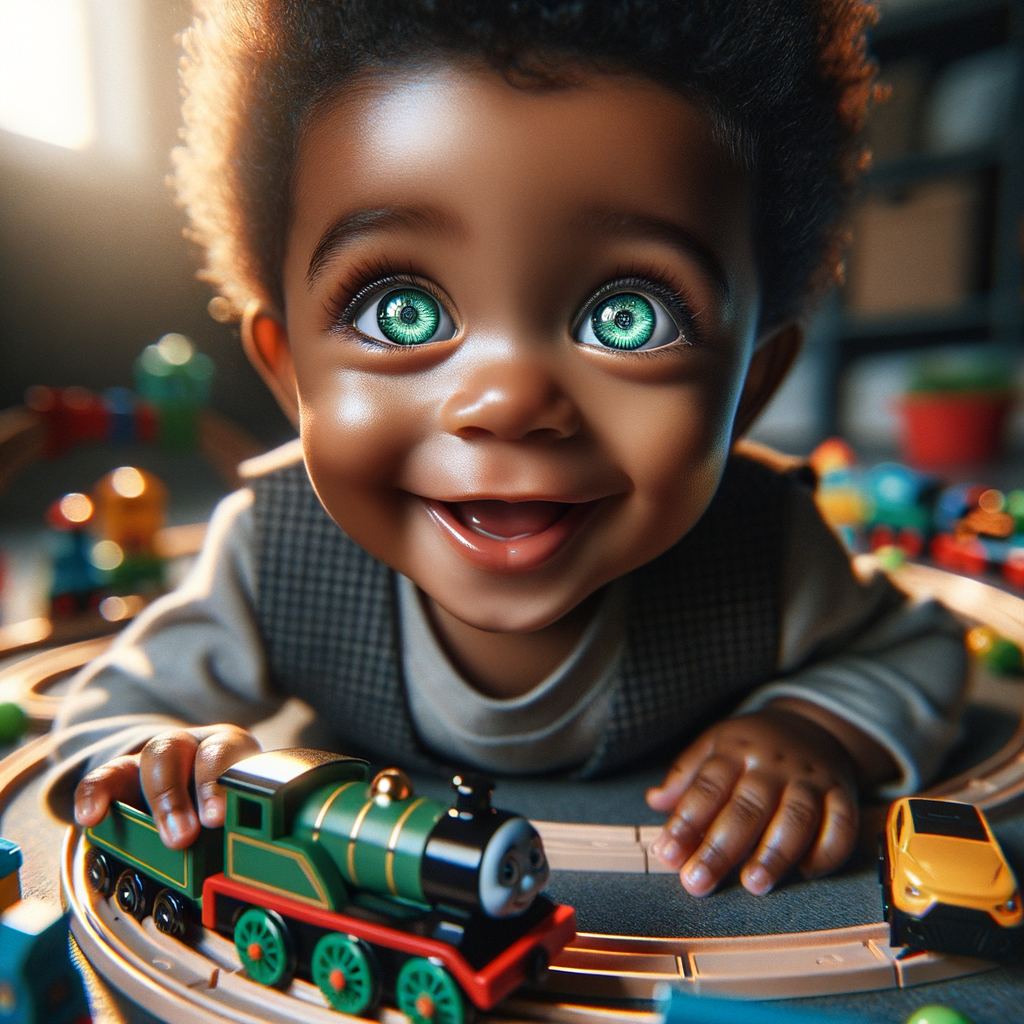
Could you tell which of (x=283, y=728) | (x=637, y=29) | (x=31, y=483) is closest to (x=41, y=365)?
(x=31, y=483)

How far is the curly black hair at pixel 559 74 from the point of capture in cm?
31

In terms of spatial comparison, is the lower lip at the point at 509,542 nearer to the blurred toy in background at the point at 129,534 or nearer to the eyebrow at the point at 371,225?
the eyebrow at the point at 371,225

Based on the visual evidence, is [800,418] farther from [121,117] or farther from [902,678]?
[902,678]

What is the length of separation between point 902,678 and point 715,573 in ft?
0.41

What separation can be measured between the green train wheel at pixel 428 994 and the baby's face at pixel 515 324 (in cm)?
14

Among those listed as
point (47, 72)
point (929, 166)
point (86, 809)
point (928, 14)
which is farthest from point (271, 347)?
point (928, 14)

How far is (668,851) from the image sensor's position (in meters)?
0.42

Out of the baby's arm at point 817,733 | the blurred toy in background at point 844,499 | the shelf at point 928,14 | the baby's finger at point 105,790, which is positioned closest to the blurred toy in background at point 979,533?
the blurred toy in background at point 844,499

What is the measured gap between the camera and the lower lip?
1.19 feet

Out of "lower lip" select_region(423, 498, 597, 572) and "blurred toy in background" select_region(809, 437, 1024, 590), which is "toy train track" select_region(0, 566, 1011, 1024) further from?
"blurred toy in background" select_region(809, 437, 1024, 590)

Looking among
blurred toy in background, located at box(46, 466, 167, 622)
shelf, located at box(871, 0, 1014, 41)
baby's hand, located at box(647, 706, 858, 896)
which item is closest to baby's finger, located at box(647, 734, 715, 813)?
baby's hand, located at box(647, 706, 858, 896)

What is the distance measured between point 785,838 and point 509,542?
0.19m

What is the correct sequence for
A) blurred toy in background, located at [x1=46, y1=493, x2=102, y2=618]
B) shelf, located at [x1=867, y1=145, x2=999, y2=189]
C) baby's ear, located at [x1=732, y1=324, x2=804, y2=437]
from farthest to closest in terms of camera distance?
shelf, located at [x1=867, y1=145, x2=999, y2=189] → blurred toy in background, located at [x1=46, y1=493, x2=102, y2=618] → baby's ear, located at [x1=732, y1=324, x2=804, y2=437]

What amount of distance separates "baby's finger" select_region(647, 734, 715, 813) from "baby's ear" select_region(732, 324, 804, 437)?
17 cm
